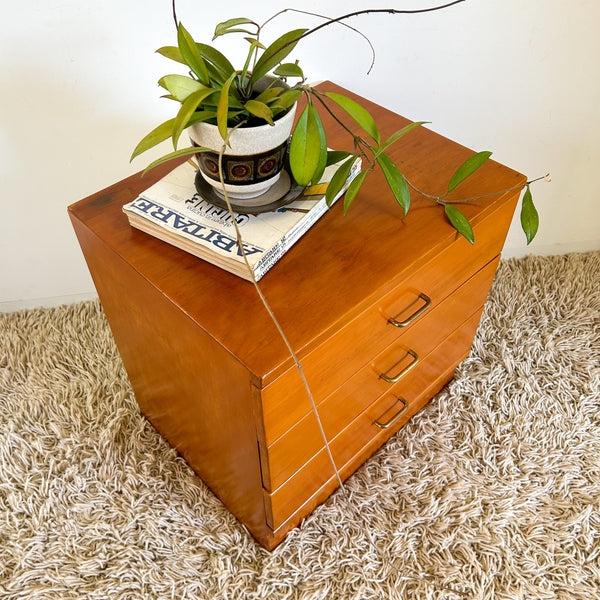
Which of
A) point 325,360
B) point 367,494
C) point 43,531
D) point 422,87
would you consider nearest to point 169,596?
point 43,531

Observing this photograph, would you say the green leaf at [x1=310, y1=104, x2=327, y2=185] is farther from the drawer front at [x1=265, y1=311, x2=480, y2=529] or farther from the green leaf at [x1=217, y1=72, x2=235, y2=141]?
the drawer front at [x1=265, y1=311, x2=480, y2=529]

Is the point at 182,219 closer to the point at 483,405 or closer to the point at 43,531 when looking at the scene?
the point at 43,531

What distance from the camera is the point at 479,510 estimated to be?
3.23ft

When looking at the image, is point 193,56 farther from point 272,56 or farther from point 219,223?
point 219,223

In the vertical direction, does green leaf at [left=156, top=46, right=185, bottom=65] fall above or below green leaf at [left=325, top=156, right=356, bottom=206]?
above

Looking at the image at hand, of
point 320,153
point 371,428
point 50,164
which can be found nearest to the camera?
point 320,153

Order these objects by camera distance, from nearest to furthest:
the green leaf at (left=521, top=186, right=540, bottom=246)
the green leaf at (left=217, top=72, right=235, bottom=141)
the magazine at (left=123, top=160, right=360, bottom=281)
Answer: the green leaf at (left=217, top=72, right=235, bottom=141)
the magazine at (left=123, top=160, right=360, bottom=281)
the green leaf at (left=521, top=186, right=540, bottom=246)

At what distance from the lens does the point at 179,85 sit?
625mm

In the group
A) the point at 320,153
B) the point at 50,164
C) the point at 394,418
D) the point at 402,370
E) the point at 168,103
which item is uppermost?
the point at 320,153

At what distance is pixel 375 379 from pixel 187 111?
0.46 meters

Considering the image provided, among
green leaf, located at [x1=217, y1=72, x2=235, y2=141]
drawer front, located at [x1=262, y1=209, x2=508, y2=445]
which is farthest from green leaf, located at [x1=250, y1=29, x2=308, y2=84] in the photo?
drawer front, located at [x1=262, y1=209, x2=508, y2=445]

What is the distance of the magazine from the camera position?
69 cm

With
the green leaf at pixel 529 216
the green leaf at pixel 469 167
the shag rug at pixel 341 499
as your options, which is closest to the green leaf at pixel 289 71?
the green leaf at pixel 469 167

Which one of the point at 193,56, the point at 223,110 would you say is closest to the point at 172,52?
the point at 193,56
